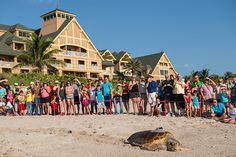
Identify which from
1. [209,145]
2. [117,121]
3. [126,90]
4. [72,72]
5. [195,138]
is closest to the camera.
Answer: [209,145]

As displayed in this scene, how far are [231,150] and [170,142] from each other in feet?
4.63

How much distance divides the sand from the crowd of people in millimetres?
989

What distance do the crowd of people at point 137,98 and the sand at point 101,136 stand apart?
99 centimetres

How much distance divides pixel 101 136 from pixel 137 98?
15.2 feet

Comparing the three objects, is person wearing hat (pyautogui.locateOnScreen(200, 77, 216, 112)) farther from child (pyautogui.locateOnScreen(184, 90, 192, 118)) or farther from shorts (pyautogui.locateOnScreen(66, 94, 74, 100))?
shorts (pyautogui.locateOnScreen(66, 94, 74, 100))

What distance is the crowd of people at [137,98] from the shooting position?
41.5 feet

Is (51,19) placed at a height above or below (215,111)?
above

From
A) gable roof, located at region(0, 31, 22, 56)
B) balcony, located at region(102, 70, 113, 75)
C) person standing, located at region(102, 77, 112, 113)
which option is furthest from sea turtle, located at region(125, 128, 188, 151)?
balcony, located at region(102, 70, 113, 75)

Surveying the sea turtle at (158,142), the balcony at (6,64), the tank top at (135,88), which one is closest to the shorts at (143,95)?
the tank top at (135,88)

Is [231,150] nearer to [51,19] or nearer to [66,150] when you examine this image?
[66,150]

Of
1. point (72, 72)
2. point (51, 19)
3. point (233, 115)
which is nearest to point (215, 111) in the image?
point (233, 115)

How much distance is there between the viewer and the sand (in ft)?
23.4

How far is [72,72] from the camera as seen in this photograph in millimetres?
44969

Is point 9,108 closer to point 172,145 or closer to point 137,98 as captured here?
point 137,98
